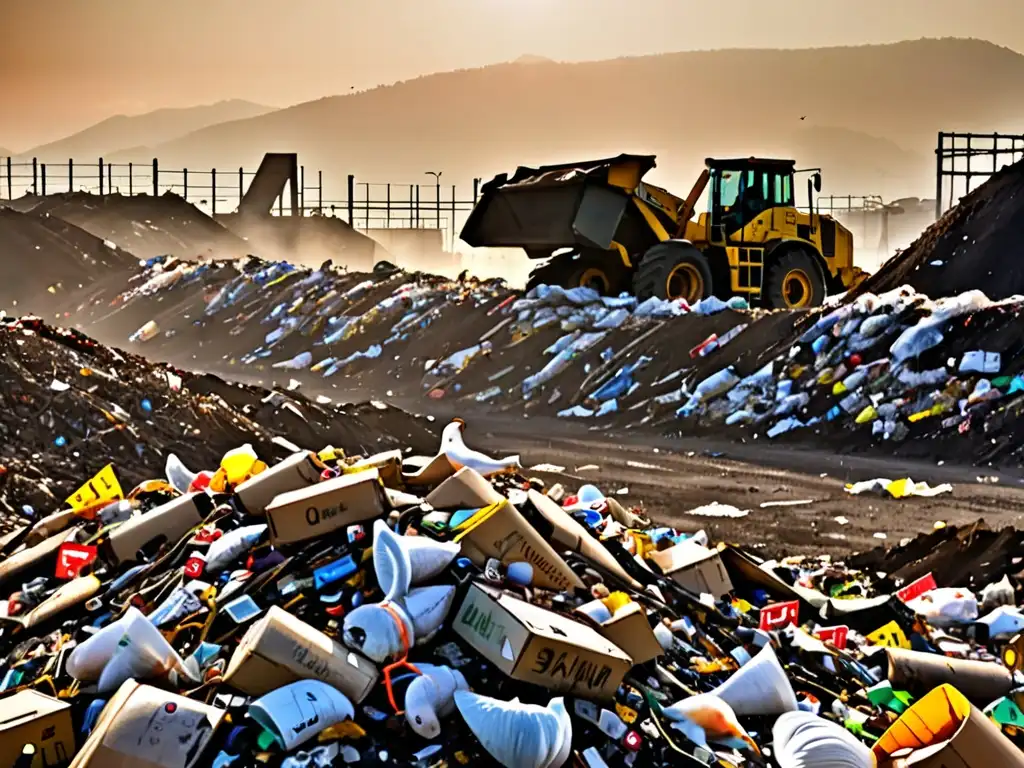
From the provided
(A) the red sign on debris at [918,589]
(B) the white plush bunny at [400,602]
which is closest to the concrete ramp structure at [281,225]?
(A) the red sign on debris at [918,589]

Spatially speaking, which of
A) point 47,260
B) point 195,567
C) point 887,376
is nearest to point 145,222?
point 47,260

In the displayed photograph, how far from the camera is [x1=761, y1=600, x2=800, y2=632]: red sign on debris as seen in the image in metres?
4.98

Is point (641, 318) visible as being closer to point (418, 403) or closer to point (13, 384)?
point (418, 403)

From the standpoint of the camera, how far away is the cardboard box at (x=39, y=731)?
11.0ft

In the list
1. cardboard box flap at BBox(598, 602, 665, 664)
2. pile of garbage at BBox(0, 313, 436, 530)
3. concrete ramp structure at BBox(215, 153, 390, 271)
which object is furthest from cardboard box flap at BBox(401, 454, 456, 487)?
concrete ramp structure at BBox(215, 153, 390, 271)

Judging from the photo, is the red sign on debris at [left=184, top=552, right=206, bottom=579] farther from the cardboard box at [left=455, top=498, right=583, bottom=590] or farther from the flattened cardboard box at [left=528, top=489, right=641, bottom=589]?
the flattened cardboard box at [left=528, top=489, right=641, bottom=589]

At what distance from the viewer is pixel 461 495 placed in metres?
4.52

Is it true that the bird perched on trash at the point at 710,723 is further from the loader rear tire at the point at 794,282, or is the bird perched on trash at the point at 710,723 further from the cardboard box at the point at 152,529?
the loader rear tire at the point at 794,282

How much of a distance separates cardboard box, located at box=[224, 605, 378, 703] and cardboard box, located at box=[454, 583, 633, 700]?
0.36 metres

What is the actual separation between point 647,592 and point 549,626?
1.03m

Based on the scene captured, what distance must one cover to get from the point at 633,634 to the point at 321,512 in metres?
1.16

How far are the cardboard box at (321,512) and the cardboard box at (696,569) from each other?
142cm

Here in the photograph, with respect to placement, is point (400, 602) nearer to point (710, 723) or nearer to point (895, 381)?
point (710, 723)

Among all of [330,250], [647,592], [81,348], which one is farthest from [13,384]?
[330,250]
